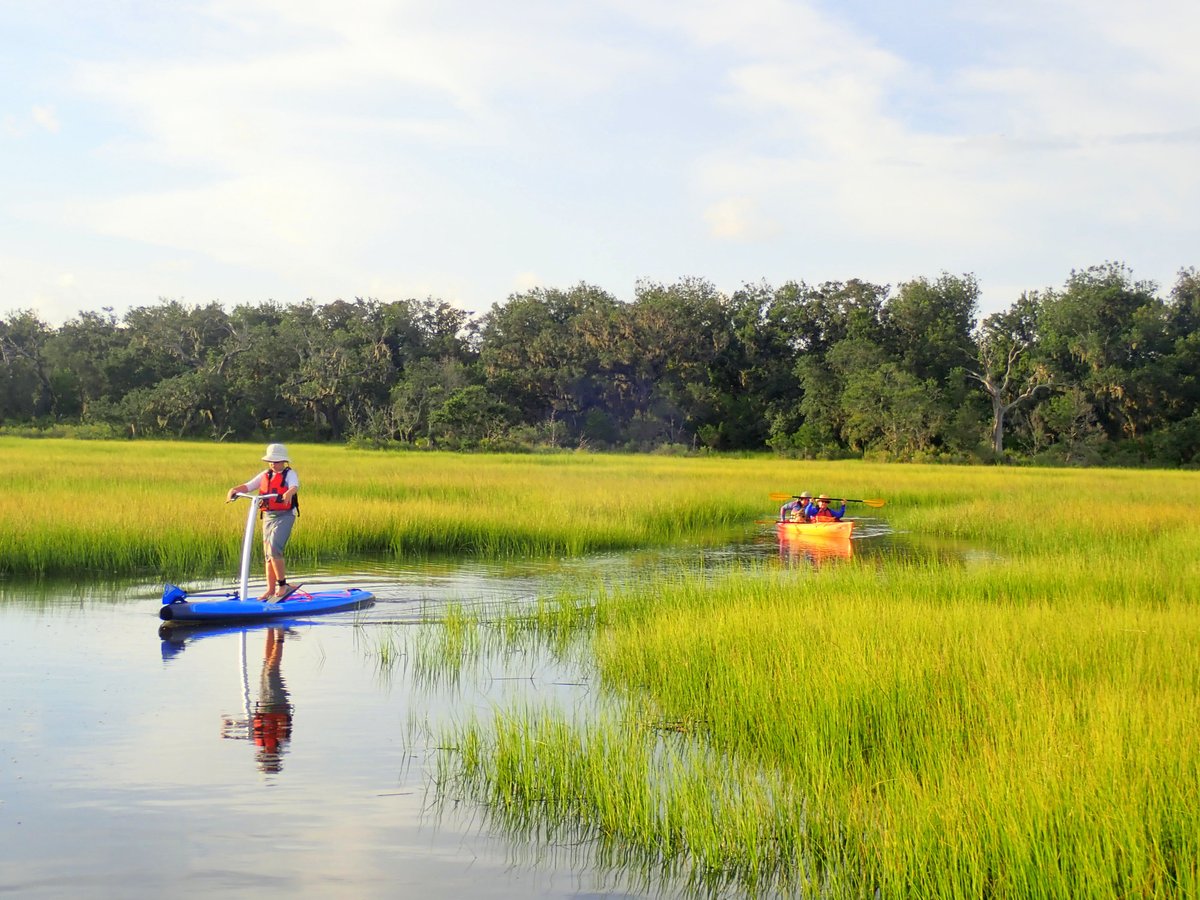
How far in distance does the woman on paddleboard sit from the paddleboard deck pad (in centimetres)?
29

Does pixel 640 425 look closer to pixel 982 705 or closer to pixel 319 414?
pixel 319 414

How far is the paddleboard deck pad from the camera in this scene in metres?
13.5

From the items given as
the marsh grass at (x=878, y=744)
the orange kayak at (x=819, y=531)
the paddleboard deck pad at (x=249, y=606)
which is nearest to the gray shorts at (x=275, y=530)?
the paddleboard deck pad at (x=249, y=606)

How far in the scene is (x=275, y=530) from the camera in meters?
14.1

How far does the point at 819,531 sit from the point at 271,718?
1576cm

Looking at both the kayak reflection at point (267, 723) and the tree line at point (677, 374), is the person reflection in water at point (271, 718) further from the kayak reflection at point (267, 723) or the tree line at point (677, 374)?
the tree line at point (677, 374)

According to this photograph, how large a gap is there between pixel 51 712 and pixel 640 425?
62305 mm

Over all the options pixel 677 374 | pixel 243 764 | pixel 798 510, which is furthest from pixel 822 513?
pixel 677 374

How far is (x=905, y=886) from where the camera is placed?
19.0 feet

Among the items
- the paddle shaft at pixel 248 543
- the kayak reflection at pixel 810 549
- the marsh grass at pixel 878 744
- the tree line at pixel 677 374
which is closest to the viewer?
the marsh grass at pixel 878 744

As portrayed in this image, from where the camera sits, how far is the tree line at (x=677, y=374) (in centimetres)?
6506

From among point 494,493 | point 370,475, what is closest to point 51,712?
point 494,493

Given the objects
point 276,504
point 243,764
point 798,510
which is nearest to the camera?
point 243,764

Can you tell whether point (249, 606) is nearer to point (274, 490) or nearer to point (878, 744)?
point (274, 490)
